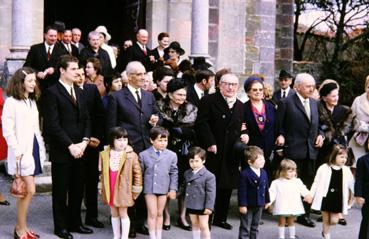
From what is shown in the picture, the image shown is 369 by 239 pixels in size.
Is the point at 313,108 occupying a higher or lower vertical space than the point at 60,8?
lower

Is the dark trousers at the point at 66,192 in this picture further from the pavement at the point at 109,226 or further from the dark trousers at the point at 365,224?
the dark trousers at the point at 365,224

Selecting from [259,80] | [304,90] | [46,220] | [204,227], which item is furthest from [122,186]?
[304,90]

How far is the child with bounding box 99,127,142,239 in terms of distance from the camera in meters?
7.37

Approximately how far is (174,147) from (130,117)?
2.30ft

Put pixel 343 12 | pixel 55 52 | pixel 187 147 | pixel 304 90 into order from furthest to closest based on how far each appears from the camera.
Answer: pixel 343 12 → pixel 55 52 → pixel 304 90 → pixel 187 147

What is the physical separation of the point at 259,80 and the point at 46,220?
3070mm

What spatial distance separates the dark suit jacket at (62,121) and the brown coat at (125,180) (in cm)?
46

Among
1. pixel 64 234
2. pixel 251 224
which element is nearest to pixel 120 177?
pixel 64 234

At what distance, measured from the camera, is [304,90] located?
29.0 feet

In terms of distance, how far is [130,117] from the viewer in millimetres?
7871

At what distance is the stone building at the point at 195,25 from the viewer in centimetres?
1194

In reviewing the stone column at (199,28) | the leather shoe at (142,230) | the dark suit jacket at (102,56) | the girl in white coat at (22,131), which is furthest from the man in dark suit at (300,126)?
the stone column at (199,28)

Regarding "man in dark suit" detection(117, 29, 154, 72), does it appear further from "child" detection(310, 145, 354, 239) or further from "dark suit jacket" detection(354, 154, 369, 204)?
"dark suit jacket" detection(354, 154, 369, 204)

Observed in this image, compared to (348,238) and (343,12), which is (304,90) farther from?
(343,12)
